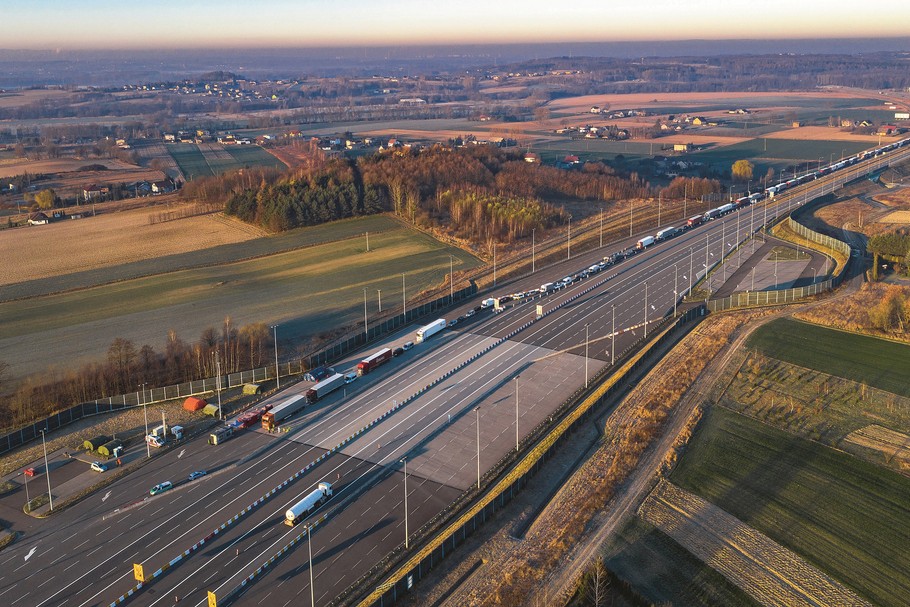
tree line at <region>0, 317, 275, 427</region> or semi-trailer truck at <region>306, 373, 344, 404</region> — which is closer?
tree line at <region>0, 317, 275, 427</region>

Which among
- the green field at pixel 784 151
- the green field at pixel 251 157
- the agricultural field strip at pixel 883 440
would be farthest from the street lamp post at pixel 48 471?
the green field at pixel 784 151

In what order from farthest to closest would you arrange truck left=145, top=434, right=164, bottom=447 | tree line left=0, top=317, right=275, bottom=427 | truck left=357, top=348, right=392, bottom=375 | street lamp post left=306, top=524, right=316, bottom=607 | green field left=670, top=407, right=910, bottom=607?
1. truck left=357, top=348, right=392, bottom=375
2. tree line left=0, top=317, right=275, bottom=427
3. truck left=145, top=434, right=164, bottom=447
4. green field left=670, top=407, right=910, bottom=607
5. street lamp post left=306, top=524, right=316, bottom=607

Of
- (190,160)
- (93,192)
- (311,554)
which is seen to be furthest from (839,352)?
(190,160)

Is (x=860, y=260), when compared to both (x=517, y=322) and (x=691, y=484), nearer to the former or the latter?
(x=517, y=322)

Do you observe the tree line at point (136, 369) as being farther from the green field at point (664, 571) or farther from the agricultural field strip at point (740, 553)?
the agricultural field strip at point (740, 553)

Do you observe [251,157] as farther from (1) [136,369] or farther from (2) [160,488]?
(2) [160,488]

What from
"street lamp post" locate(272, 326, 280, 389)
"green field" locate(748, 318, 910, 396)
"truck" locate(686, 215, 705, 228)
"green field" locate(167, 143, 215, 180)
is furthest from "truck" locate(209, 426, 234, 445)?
"green field" locate(167, 143, 215, 180)

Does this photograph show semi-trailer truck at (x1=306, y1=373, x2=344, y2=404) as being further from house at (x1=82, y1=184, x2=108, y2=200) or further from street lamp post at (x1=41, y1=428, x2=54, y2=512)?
house at (x1=82, y1=184, x2=108, y2=200)

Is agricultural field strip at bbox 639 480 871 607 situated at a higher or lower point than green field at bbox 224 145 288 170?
lower
